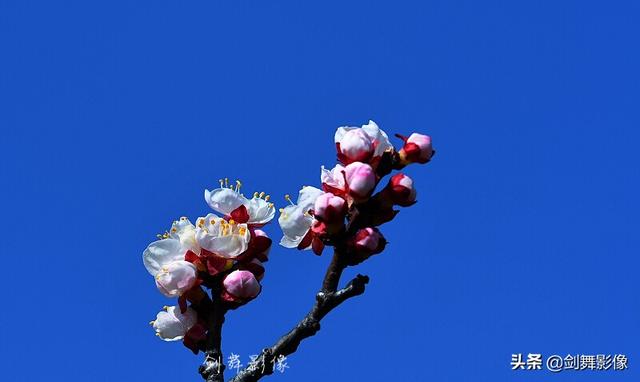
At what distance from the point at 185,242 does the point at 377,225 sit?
732 millimetres

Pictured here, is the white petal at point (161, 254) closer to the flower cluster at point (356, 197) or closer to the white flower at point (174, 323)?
the white flower at point (174, 323)

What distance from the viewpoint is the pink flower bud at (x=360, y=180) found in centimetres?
258

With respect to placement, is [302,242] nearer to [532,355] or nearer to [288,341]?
[288,341]

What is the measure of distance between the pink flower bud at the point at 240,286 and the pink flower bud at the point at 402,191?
1.91 ft

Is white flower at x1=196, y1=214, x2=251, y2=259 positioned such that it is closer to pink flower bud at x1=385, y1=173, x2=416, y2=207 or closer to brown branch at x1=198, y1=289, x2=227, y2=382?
brown branch at x1=198, y1=289, x2=227, y2=382

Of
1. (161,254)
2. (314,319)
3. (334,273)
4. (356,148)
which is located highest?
(356,148)

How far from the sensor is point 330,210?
A: 258cm

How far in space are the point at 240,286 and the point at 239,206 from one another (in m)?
0.33

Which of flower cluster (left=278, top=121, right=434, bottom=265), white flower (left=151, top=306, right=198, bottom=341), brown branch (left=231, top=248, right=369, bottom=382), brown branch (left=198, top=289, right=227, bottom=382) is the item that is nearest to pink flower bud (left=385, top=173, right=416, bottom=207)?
flower cluster (left=278, top=121, right=434, bottom=265)

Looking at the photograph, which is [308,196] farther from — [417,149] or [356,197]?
[417,149]

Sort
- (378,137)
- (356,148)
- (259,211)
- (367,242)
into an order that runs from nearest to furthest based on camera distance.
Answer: (367,242) < (356,148) < (378,137) < (259,211)

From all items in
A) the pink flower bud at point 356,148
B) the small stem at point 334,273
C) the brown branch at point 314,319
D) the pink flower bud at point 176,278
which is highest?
the pink flower bud at point 356,148

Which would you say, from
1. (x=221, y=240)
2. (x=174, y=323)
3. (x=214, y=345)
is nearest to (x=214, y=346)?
(x=214, y=345)

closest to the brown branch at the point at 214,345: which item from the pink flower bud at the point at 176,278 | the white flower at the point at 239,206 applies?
the pink flower bud at the point at 176,278
